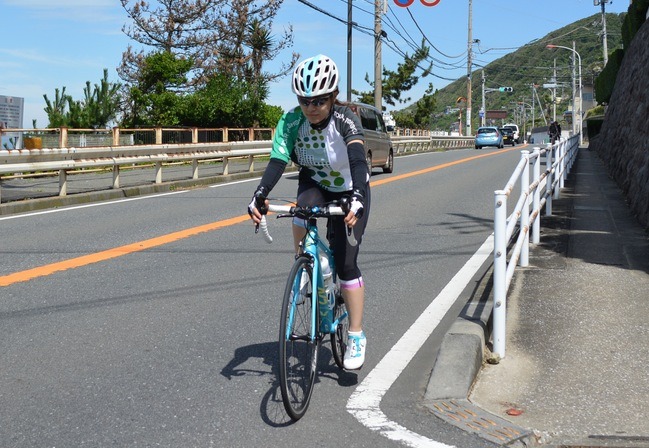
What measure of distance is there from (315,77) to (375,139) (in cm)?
1885

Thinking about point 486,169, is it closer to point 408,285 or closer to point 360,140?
point 408,285

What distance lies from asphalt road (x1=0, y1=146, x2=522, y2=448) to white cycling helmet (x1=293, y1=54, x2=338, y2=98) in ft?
5.31

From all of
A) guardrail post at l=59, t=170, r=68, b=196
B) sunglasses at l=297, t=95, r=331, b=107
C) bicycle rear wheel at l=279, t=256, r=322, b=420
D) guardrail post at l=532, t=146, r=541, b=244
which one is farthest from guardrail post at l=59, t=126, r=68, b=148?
bicycle rear wheel at l=279, t=256, r=322, b=420

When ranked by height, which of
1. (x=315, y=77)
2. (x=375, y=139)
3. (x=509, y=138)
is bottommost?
(x=315, y=77)

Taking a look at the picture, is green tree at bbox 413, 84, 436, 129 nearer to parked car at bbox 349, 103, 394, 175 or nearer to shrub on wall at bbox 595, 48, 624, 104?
shrub on wall at bbox 595, 48, 624, 104

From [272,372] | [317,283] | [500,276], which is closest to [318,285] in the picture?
[317,283]

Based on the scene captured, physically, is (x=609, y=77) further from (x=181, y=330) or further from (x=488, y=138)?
(x=181, y=330)

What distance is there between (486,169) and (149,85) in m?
17.7

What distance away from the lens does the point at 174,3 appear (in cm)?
4788

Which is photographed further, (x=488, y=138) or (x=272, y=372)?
(x=488, y=138)

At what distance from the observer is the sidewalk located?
13.6 feet

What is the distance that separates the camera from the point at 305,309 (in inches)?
167

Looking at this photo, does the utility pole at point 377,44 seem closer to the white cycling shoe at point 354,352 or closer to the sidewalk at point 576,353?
→ the sidewalk at point 576,353

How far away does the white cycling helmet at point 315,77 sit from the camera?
4.23m
